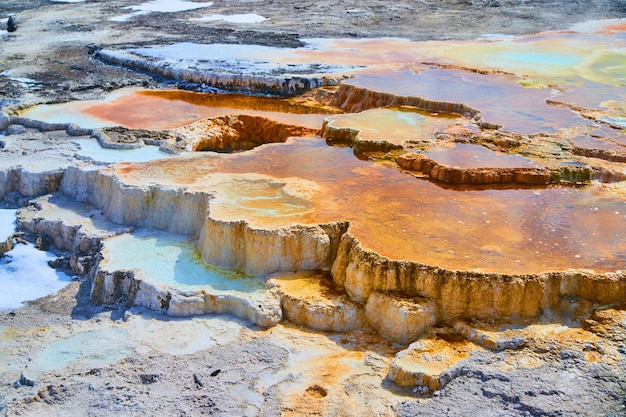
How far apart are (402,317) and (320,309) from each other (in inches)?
28.5

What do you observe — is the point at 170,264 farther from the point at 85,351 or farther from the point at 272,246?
the point at 85,351

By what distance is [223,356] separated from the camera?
5.45m

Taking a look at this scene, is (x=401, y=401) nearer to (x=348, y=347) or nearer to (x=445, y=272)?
(x=348, y=347)

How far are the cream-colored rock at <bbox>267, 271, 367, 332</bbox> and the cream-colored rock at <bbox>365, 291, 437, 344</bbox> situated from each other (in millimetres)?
224

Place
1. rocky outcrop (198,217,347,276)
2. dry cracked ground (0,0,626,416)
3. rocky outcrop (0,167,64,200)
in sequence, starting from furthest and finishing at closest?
rocky outcrop (0,167,64,200), rocky outcrop (198,217,347,276), dry cracked ground (0,0,626,416)

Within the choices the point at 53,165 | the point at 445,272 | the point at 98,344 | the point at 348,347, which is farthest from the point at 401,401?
the point at 53,165

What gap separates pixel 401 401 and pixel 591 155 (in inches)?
175

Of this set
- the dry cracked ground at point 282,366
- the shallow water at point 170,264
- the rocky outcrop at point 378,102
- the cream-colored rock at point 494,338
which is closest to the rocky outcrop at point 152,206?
the shallow water at point 170,264

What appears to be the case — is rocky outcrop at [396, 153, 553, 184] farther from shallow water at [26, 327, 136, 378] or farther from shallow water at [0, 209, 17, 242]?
shallow water at [0, 209, 17, 242]

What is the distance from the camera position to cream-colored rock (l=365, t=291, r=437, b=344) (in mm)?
5539

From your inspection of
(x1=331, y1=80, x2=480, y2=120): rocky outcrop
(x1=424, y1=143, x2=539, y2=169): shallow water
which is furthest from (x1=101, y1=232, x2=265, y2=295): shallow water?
(x1=331, y1=80, x2=480, y2=120): rocky outcrop

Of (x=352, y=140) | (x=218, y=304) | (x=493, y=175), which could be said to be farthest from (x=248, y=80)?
(x=218, y=304)

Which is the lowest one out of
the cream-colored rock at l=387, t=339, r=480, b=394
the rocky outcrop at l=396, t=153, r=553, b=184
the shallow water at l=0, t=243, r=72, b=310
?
the shallow water at l=0, t=243, r=72, b=310

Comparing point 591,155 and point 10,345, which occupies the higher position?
point 591,155
